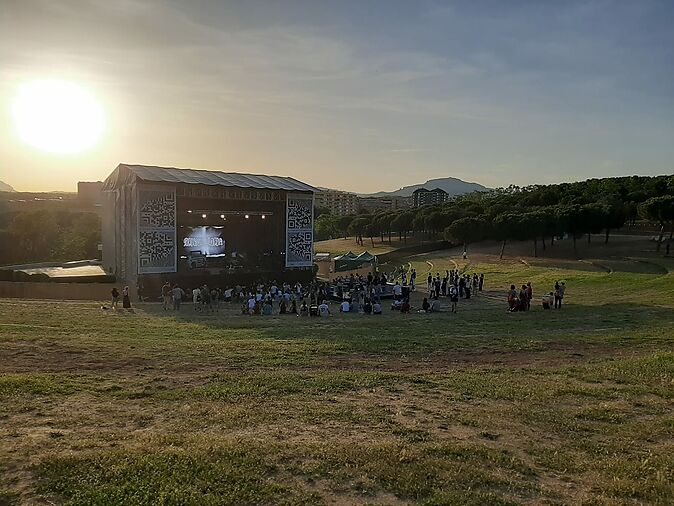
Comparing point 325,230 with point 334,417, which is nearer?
point 334,417

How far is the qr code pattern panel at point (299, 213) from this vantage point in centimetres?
3478

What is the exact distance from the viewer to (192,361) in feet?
35.0

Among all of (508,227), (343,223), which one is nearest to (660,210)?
(508,227)

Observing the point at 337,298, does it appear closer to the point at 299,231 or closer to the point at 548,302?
the point at 548,302

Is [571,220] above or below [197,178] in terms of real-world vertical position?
below

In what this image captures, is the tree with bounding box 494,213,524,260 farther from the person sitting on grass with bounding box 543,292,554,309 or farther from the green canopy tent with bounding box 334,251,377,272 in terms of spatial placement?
the person sitting on grass with bounding box 543,292,554,309

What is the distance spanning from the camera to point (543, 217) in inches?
1734

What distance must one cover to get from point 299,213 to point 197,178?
6791 mm

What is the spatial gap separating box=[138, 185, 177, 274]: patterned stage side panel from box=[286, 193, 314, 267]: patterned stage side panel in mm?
7362

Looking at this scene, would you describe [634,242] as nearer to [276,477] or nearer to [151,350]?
[151,350]

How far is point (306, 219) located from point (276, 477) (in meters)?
30.7

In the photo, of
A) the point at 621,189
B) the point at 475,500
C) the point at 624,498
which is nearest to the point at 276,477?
the point at 475,500

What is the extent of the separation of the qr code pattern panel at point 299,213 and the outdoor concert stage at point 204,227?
0.06 metres

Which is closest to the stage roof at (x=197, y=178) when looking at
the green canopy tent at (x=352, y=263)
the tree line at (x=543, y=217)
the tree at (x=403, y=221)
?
the green canopy tent at (x=352, y=263)
